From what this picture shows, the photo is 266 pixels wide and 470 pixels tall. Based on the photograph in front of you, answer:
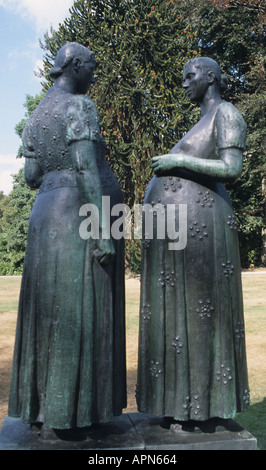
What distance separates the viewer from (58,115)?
3131 mm

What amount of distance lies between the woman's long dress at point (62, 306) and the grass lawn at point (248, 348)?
201 cm

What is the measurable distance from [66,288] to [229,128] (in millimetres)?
1512

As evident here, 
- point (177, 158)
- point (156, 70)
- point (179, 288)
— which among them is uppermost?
point (156, 70)

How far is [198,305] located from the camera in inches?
126

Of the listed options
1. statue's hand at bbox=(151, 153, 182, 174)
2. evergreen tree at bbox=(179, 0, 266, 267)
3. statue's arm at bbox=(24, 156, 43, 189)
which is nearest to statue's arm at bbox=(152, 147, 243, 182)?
statue's hand at bbox=(151, 153, 182, 174)

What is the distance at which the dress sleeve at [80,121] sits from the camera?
3029 mm

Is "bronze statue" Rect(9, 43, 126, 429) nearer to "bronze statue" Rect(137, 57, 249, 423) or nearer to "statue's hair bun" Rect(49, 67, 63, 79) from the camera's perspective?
"statue's hair bun" Rect(49, 67, 63, 79)

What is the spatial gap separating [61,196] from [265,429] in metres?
3.11

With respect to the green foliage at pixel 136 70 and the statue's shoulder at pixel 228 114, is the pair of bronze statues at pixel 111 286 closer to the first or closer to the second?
the statue's shoulder at pixel 228 114

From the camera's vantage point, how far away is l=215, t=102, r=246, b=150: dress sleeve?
3.17m

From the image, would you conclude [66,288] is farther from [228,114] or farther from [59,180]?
[228,114]

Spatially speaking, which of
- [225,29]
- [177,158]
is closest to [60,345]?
[177,158]
